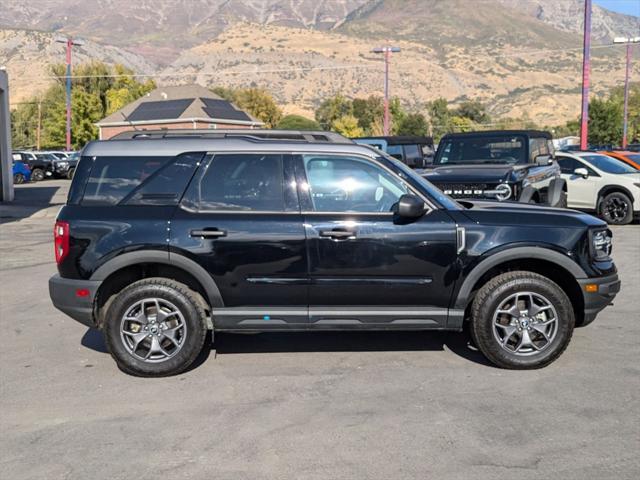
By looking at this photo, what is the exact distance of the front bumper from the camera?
5.79 m

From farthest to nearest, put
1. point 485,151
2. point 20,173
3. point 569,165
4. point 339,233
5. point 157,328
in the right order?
point 20,173
point 569,165
point 485,151
point 157,328
point 339,233

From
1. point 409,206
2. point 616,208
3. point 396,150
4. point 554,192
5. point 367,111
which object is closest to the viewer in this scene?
point 409,206

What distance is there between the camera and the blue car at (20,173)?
3656cm

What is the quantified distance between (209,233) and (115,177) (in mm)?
953

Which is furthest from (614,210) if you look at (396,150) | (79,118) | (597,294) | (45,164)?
(79,118)

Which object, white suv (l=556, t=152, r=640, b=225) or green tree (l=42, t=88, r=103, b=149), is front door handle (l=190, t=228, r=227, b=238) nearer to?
white suv (l=556, t=152, r=640, b=225)

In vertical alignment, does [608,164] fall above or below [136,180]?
below

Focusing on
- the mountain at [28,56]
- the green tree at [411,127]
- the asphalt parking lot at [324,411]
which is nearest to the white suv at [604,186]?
the asphalt parking lot at [324,411]

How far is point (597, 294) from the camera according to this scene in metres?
5.82

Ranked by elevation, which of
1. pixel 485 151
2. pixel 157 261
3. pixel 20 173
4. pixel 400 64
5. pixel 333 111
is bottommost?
pixel 20 173

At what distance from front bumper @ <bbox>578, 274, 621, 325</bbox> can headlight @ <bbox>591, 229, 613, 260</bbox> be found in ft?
0.67

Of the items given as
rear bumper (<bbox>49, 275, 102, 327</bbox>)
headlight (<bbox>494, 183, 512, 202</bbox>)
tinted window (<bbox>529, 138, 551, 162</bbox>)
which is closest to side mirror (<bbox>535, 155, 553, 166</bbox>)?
tinted window (<bbox>529, 138, 551, 162</bbox>)

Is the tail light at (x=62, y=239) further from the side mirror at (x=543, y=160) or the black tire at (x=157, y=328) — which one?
the side mirror at (x=543, y=160)

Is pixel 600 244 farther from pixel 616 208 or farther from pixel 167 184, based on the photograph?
pixel 616 208
